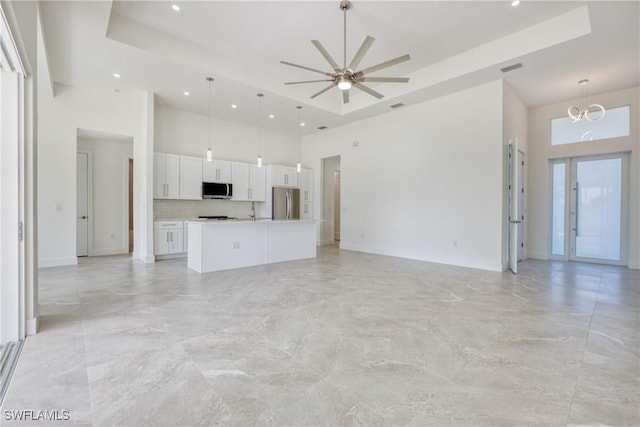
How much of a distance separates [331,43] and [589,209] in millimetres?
6275

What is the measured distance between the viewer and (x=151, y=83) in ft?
17.6

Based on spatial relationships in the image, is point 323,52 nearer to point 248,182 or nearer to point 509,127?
point 509,127

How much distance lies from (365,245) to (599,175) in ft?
16.7

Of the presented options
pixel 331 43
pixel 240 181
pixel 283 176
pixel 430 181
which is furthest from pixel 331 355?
pixel 283 176

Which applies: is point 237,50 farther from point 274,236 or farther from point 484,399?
point 484,399

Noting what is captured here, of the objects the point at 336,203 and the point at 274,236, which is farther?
the point at 336,203

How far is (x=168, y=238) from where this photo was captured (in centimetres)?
627

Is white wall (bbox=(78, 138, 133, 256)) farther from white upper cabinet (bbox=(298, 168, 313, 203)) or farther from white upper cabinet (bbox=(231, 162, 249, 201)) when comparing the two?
white upper cabinet (bbox=(298, 168, 313, 203))

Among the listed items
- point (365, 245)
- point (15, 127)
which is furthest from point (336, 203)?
point (15, 127)

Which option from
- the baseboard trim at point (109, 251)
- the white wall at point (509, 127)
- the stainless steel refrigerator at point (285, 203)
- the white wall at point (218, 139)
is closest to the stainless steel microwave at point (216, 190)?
the white wall at point (218, 139)

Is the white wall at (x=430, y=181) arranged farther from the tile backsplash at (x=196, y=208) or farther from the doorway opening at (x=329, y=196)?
the tile backsplash at (x=196, y=208)

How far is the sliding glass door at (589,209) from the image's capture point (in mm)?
5840

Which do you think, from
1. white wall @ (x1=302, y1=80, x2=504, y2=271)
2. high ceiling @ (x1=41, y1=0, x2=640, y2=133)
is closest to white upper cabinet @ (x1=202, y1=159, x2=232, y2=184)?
high ceiling @ (x1=41, y1=0, x2=640, y2=133)

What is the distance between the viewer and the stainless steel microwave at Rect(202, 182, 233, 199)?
271 inches
